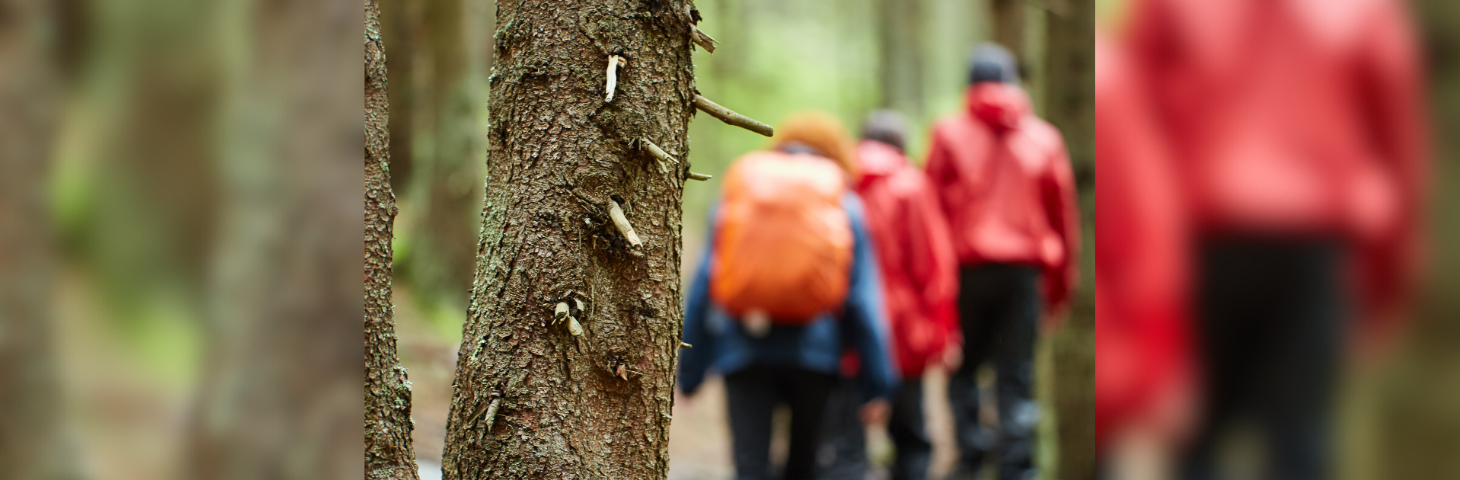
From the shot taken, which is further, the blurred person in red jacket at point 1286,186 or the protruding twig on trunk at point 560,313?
the protruding twig on trunk at point 560,313

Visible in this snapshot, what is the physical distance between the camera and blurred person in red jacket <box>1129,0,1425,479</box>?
809 millimetres

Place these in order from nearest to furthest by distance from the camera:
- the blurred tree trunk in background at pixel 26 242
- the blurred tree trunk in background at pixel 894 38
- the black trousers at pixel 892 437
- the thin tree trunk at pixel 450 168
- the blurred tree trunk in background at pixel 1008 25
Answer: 1. the blurred tree trunk in background at pixel 26 242
2. the black trousers at pixel 892 437
3. the blurred tree trunk in background at pixel 1008 25
4. the thin tree trunk at pixel 450 168
5. the blurred tree trunk in background at pixel 894 38

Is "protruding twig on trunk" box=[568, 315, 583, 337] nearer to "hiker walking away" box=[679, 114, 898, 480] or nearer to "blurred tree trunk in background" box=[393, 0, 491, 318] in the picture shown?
"hiker walking away" box=[679, 114, 898, 480]

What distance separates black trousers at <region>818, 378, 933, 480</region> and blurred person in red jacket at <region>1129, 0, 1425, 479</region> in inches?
196

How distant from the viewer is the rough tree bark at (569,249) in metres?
2.62

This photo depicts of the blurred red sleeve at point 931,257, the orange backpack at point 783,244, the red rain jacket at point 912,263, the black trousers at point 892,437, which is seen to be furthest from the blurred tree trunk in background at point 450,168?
the orange backpack at point 783,244

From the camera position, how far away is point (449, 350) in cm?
920

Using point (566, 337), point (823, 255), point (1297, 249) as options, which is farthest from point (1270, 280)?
point (823, 255)

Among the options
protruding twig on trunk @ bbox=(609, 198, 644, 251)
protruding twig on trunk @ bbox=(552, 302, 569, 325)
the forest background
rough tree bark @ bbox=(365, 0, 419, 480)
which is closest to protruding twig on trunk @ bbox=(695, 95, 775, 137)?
protruding twig on trunk @ bbox=(609, 198, 644, 251)

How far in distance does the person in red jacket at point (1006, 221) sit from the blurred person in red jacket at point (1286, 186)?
14.9ft

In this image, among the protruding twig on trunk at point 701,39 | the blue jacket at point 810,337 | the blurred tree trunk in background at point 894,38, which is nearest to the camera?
the protruding twig on trunk at point 701,39

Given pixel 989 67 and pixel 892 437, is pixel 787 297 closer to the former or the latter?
pixel 989 67

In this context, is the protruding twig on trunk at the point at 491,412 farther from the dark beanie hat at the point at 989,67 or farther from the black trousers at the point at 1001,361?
the dark beanie hat at the point at 989,67

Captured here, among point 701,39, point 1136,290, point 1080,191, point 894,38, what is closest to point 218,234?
point 1136,290
